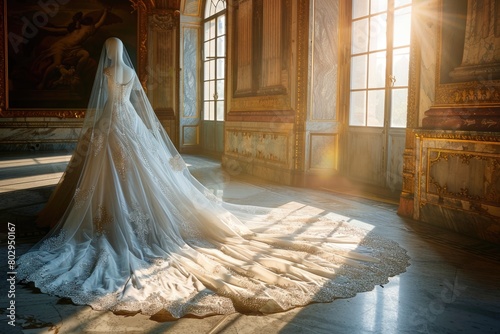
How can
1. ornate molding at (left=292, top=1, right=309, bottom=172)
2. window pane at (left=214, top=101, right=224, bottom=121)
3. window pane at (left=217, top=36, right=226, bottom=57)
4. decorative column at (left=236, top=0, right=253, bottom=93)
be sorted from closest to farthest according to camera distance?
1. ornate molding at (left=292, top=1, right=309, bottom=172)
2. decorative column at (left=236, top=0, right=253, bottom=93)
3. window pane at (left=217, top=36, right=226, bottom=57)
4. window pane at (left=214, top=101, right=224, bottom=121)

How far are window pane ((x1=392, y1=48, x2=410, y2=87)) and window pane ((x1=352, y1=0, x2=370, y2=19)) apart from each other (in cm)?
95

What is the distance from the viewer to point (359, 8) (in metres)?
6.92

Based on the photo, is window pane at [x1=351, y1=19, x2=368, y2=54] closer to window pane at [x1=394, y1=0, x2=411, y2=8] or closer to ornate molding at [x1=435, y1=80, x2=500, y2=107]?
window pane at [x1=394, y1=0, x2=411, y2=8]

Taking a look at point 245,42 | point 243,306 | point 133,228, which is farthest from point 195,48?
point 243,306

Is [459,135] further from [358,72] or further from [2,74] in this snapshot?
[2,74]

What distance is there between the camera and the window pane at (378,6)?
6.46m

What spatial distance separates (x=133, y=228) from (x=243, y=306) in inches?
56.0

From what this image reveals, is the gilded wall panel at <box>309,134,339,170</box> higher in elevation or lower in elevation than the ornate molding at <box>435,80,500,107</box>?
lower

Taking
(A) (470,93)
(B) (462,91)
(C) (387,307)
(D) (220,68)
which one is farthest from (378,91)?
(D) (220,68)

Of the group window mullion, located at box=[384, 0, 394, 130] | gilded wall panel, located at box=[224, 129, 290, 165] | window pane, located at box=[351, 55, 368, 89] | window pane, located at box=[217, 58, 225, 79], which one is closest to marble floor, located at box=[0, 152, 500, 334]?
window mullion, located at box=[384, 0, 394, 130]

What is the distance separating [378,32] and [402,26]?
0.45 m

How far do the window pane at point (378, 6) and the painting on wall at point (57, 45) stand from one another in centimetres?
Answer: 790

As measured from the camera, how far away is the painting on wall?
482 inches

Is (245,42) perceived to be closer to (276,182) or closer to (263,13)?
(263,13)
